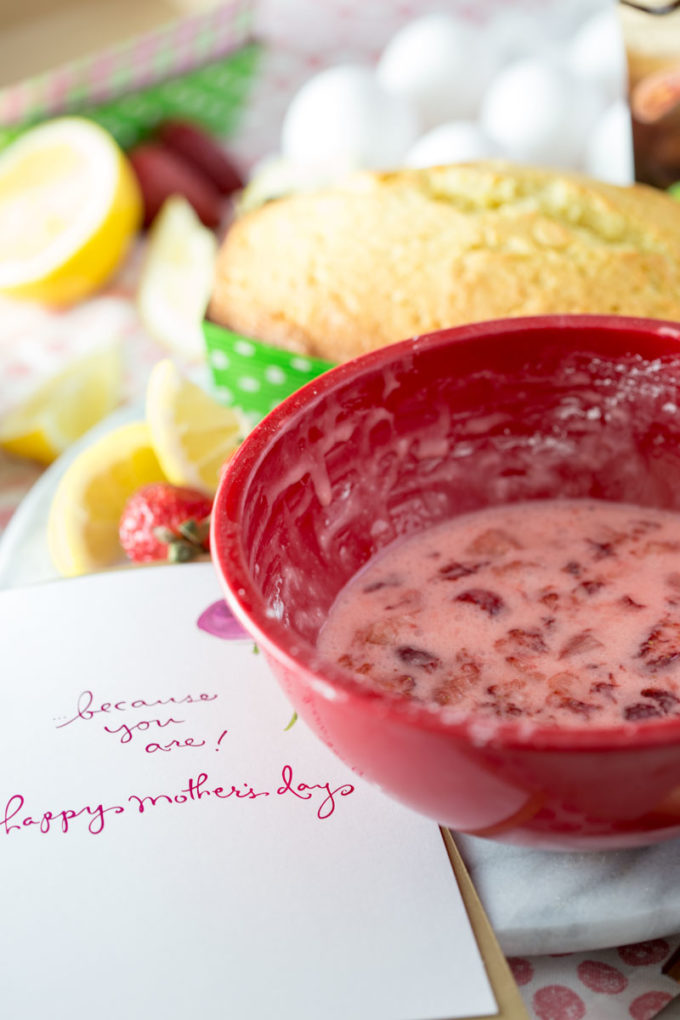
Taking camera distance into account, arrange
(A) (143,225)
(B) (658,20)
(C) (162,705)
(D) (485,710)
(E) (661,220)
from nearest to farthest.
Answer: (D) (485,710)
(C) (162,705)
(E) (661,220)
(B) (658,20)
(A) (143,225)

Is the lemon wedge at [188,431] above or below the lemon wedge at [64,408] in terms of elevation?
above

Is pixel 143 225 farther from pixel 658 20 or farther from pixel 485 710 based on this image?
pixel 485 710

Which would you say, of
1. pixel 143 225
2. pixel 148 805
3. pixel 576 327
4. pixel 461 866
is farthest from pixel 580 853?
pixel 143 225

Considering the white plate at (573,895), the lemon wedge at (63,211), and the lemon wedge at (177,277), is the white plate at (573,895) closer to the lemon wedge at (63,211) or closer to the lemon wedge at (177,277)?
the lemon wedge at (177,277)

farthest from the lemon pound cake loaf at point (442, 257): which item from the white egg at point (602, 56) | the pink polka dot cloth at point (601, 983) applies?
the pink polka dot cloth at point (601, 983)

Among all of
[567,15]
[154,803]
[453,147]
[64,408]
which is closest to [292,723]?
[154,803]

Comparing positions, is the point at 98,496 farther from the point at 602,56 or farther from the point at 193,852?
the point at 602,56
